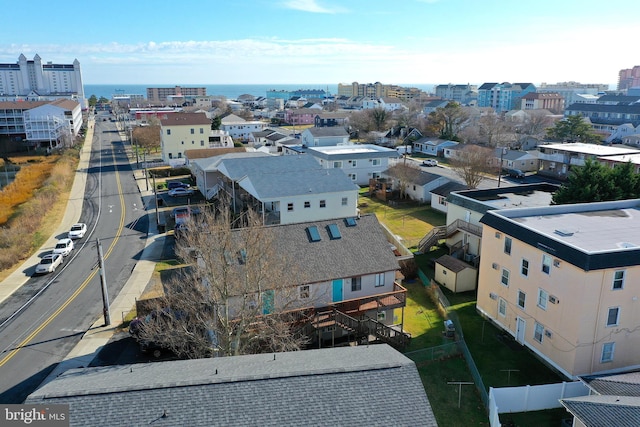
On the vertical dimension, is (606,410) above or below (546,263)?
below

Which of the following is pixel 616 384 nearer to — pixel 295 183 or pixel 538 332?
pixel 538 332

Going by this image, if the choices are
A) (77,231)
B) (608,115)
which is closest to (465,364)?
(77,231)

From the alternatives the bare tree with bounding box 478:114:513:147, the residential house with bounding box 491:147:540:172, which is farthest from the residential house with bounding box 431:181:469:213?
the bare tree with bounding box 478:114:513:147

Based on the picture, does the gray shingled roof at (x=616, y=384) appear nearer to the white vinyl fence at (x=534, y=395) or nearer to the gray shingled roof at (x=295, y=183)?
the white vinyl fence at (x=534, y=395)

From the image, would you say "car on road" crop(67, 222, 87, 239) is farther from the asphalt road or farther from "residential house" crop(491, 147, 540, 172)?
"residential house" crop(491, 147, 540, 172)

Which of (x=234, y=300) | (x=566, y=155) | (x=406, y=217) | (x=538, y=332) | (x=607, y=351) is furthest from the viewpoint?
(x=566, y=155)

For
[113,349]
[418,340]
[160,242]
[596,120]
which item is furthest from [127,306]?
[596,120]
